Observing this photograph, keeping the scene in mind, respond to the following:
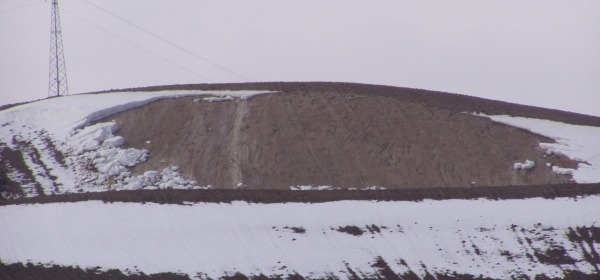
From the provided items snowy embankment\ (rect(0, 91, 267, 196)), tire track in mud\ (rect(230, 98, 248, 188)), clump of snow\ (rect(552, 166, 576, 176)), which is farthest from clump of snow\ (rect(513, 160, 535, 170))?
snowy embankment\ (rect(0, 91, 267, 196))

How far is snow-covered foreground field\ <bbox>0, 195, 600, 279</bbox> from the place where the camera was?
15828 millimetres

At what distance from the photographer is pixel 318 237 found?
16375mm

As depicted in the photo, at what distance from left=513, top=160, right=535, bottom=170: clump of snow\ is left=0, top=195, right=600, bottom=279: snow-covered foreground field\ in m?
11.2

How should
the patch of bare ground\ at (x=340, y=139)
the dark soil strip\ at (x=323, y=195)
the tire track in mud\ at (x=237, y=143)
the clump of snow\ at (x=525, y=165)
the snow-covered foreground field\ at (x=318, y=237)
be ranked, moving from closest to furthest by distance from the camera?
the snow-covered foreground field\ at (x=318, y=237), the dark soil strip\ at (x=323, y=195), the clump of snow\ at (x=525, y=165), the patch of bare ground\ at (x=340, y=139), the tire track in mud\ at (x=237, y=143)

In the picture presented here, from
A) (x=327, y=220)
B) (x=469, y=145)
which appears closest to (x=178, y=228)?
(x=327, y=220)

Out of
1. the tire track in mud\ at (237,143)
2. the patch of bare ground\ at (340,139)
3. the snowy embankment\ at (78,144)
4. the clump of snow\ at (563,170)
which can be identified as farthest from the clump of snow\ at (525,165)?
the snowy embankment\ at (78,144)

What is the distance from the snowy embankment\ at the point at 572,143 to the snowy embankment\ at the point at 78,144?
9.33 m

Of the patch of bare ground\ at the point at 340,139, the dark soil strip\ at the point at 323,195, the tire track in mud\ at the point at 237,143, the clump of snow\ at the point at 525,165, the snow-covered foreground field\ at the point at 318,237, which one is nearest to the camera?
the snow-covered foreground field\ at the point at 318,237

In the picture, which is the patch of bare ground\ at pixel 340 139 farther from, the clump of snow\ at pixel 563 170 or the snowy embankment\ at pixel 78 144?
the snowy embankment\ at pixel 78 144

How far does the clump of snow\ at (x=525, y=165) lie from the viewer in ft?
95.0

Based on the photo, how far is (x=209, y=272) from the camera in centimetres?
1557

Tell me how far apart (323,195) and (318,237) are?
147 centimetres

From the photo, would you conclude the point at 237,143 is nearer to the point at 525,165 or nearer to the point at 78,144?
the point at 78,144

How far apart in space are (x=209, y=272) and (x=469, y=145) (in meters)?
16.3
